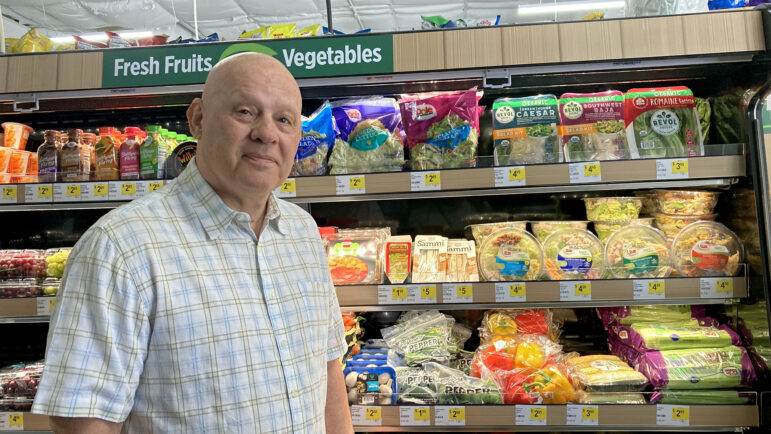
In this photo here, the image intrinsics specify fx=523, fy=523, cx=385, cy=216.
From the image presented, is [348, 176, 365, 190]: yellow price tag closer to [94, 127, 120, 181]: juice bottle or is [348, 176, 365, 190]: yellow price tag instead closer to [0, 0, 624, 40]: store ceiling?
[94, 127, 120, 181]: juice bottle

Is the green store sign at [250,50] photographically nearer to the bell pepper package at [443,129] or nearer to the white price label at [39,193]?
the bell pepper package at [443,129]

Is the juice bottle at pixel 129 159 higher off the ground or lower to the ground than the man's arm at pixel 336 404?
higher

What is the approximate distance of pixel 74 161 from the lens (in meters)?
2.44

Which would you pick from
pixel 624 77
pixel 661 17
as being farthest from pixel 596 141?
pixel 661 17

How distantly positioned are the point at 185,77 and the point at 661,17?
6.49ft

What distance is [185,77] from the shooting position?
2.26 meters

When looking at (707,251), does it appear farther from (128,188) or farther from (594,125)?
(128,188)

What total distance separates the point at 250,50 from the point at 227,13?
7.46 m

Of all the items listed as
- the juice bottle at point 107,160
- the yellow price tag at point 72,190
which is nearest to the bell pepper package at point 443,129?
the juice bottle at point 107,160

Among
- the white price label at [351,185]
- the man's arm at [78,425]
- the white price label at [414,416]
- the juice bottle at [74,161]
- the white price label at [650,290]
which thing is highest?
the juice bottle at [74,161]

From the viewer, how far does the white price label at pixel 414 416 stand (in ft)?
6.88

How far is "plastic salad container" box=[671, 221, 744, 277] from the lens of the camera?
2158mm

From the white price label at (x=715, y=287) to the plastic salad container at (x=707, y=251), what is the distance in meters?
0.08

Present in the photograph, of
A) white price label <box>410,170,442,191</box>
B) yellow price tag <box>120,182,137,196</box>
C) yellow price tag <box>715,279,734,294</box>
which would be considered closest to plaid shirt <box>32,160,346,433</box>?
white price label <box>410,170,442,191</box>
